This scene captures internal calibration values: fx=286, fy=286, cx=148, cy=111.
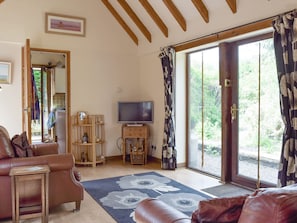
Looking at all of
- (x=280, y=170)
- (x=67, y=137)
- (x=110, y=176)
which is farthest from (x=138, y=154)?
(x=280, y=170)

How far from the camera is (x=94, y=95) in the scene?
5.94 metres

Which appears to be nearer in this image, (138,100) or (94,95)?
(94,95)

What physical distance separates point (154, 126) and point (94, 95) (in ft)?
4.60

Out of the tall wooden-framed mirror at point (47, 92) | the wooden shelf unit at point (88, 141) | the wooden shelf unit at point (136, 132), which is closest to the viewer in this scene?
the wooden shelf unit at point (88, 141)

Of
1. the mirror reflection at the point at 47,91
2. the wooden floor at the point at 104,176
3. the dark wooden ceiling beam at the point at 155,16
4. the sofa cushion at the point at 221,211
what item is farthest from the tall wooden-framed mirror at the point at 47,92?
the sofa cushion at the point at 221,211

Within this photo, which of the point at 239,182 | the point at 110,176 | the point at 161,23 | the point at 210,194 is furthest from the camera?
the point at 161,23

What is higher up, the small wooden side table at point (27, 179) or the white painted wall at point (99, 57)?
the white painted wall at point (99, 57)

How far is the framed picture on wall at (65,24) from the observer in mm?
5449

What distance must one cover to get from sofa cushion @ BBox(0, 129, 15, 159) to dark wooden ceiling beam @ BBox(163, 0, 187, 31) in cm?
311

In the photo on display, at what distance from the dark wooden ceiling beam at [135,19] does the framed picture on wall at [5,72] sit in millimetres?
2381

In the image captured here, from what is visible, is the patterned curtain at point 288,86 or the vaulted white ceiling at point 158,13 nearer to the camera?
the patterned curtain at point 288,86

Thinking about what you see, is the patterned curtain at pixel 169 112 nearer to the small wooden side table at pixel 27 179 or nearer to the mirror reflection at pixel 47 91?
the small wooden side table at pixel 27 179

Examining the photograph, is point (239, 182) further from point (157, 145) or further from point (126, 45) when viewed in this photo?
point (126, 45)

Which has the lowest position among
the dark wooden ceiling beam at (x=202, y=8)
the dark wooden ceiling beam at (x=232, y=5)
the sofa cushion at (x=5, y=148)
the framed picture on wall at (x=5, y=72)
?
the sofa cushion at (x=5, y=148)
